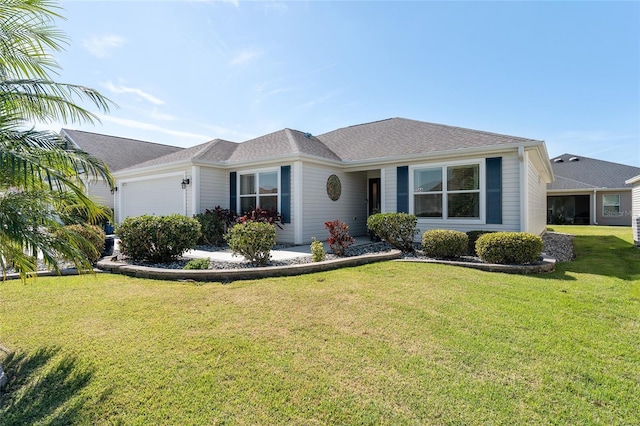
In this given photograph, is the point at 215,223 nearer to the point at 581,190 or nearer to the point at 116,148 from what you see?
the point at 116,148

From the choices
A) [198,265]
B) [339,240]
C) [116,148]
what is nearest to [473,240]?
[339,240]

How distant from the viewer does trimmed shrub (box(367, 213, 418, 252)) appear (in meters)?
8.58

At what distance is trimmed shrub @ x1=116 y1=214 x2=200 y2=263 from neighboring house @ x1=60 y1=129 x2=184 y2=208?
463 inches

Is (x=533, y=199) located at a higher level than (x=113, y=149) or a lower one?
lower

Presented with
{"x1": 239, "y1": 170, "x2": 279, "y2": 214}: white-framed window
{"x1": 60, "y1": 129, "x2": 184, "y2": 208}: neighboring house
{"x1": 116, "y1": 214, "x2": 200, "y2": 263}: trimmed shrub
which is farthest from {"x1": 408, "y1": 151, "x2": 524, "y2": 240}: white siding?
{"x1": 60, "y1": 129, "x2": 184, "y2": 208}: neighboring house

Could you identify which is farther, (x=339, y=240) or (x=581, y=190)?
(x=581, y=190)

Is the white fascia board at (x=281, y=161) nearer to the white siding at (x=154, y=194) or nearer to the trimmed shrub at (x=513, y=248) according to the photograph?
the white siding at (x=154, y=194)

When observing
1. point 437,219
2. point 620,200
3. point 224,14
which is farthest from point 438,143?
point 620,200

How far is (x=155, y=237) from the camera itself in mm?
7332

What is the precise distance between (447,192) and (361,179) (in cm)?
418

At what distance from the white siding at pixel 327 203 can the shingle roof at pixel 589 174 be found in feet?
64.0

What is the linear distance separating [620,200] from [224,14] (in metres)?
28.5

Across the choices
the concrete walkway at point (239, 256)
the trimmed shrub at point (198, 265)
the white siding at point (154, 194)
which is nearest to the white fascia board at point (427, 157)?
the concrete walkway at point (239, 256)

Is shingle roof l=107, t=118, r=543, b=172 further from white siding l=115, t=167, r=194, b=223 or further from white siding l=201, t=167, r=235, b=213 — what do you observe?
white siding l=115, t=167, r=194, b=223
